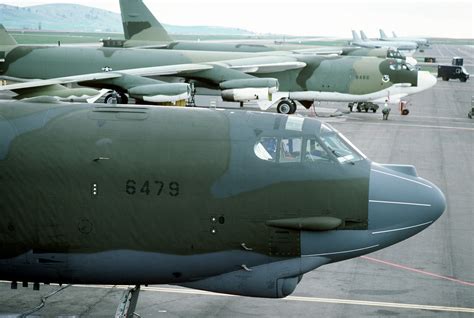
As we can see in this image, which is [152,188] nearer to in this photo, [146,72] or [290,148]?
[290,148]

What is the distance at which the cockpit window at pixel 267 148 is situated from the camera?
13056mm

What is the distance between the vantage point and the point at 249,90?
155 ft

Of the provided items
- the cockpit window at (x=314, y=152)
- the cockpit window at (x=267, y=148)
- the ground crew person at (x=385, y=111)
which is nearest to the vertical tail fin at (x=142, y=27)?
the ground crew person at (x=385, y=111)

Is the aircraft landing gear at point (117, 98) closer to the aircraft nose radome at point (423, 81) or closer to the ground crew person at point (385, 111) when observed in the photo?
the ground crew person at point (385, 111)

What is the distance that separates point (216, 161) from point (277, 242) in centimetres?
153

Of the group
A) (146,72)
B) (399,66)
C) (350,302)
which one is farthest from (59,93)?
(350,302)

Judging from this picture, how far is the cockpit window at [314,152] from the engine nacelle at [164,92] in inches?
1176

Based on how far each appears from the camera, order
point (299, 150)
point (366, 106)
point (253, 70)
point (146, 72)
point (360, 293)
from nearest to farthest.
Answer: point (299, 150) < point (360, 293) < point (146, 72) < point (253, 70) < point (366, 106)

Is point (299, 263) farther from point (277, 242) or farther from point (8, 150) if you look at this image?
point (8, 150)

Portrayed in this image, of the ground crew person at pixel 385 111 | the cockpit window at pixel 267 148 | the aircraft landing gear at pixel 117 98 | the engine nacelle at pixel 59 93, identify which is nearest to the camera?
the cockpit window at pixel 267 148

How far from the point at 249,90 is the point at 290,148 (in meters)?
34.4

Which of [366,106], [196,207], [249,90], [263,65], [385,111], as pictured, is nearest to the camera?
[196,207]

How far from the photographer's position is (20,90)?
123 feet

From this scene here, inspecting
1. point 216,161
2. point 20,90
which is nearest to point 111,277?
point 216,161
